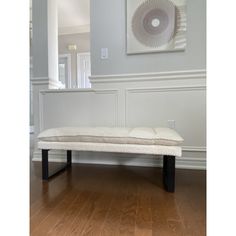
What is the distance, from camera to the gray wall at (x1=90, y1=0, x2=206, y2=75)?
198 centimetres

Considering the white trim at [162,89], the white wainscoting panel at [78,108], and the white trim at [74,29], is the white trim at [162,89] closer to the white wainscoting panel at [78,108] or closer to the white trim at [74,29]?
the white wainscoting panel at [78,108]

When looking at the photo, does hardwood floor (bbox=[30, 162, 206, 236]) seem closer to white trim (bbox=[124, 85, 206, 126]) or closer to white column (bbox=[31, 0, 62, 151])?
white trim (bbox=[124, 85, 206, 126])

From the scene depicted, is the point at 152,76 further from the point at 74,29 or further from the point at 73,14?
the point at 74,29

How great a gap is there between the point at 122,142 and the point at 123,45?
3.83 feet

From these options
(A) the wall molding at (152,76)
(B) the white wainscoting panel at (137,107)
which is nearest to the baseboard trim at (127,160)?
(B) the white wainscoting panel at (137,107)

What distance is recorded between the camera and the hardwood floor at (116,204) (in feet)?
3.26

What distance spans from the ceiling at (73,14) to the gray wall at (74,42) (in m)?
0.19

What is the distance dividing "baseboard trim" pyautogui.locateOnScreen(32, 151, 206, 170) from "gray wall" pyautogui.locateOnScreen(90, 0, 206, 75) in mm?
948

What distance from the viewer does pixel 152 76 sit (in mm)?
2062

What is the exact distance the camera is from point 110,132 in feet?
5.17

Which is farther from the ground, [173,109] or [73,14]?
[73,14]

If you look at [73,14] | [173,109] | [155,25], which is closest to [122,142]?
[173,109]
